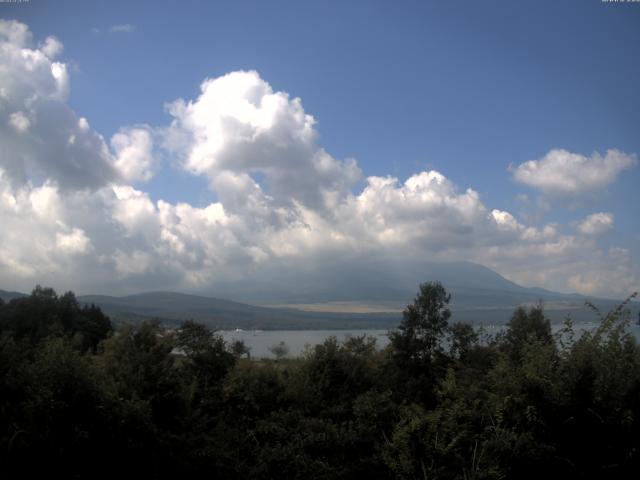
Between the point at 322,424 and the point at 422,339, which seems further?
the point at 422,339

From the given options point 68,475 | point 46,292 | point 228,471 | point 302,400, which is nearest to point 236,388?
point 302,400

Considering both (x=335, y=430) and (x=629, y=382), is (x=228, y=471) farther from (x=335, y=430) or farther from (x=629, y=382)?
(x=629, y=382)

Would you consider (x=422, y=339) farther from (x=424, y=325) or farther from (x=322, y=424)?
(x=322, y=424)

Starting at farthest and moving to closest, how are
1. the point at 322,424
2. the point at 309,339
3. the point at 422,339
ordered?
1. the point at 309,339
2. the point at 422,339
3. the point at 322,424

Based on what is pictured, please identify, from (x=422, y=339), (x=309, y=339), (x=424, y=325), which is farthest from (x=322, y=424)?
(x=309, y=339)

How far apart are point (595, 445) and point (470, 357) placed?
583 inches

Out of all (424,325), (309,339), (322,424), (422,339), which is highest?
(424,325)

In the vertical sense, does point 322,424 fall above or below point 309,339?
above

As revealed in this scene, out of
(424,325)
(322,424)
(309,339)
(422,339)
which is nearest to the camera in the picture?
(322,424)

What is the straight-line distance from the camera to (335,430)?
1222 centimetres

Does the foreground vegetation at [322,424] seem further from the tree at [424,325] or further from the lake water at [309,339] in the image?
the tree at [424,325]

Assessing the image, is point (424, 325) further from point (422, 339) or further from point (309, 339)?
point (309, 339)

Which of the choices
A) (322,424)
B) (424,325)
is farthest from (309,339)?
(322,424)

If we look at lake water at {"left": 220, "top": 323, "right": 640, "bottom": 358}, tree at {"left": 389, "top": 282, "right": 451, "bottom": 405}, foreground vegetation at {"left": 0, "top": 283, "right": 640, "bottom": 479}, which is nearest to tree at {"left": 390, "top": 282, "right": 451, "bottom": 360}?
tree at {"left": 389, "top": 282, "right": 451, "bottom": 405}
